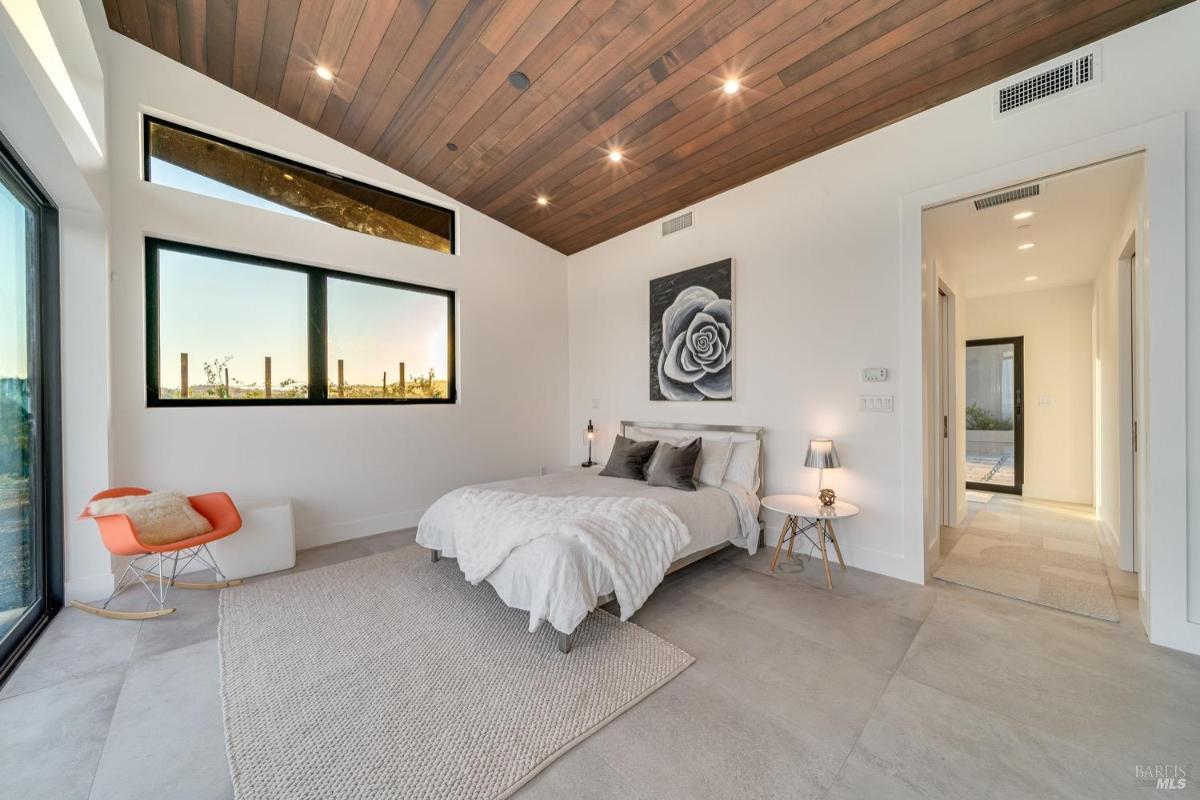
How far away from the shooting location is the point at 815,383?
11.7 ft

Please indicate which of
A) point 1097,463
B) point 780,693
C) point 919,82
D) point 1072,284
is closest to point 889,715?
point 780,693

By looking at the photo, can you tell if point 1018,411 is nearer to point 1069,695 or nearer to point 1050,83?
point 1050,83

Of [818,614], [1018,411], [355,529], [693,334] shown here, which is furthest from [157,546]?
[1018,411]

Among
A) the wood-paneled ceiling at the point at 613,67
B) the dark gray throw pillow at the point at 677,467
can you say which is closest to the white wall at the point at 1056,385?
the wood-paneled ceiling at the point at 613,67

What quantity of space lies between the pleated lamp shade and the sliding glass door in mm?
4519

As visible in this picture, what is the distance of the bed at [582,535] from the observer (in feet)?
7.32

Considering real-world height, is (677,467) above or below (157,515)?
above

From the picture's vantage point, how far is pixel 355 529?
4.11 meters

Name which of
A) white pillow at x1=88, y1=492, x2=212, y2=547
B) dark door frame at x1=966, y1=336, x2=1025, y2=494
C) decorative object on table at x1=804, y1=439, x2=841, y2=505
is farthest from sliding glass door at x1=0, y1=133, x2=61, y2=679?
dark door frame at x1=966, y1=336, x2=1025, y2=494

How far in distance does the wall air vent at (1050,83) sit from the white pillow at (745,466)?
8.64ft

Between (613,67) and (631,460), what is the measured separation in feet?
9.49

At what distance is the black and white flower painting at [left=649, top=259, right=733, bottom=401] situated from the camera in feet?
13.4

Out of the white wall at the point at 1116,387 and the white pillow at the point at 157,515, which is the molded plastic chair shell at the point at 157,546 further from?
the white wall at the point at 1116,387

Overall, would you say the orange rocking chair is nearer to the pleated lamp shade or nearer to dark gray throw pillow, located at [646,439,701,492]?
dark gray throw pillow, located at [646,439,701,492]
